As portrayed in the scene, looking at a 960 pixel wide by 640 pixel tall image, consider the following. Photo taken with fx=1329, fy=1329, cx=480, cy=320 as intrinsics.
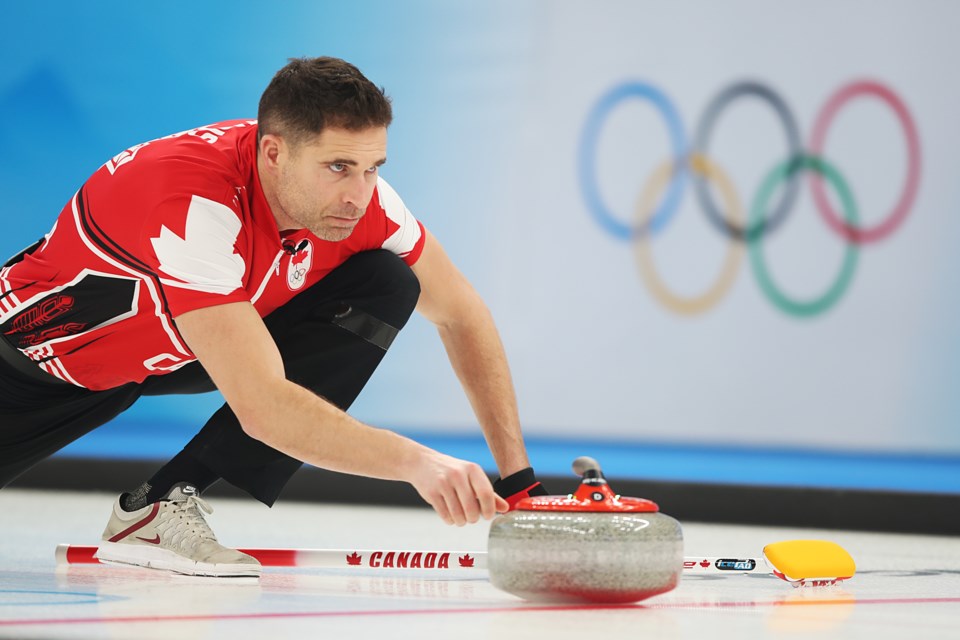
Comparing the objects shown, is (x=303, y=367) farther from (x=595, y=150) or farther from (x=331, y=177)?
(x=595, y=150)

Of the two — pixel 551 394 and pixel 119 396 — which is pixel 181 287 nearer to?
pixel 119 396

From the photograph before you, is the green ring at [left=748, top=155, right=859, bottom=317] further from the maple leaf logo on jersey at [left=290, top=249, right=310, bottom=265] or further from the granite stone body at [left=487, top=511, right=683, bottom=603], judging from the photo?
the granite stone body at [left=487, top=511, right=683, bottom=603]

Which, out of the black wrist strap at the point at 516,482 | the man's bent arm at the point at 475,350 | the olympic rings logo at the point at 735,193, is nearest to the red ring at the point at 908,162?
the olympic rings logo at the point at 735,193

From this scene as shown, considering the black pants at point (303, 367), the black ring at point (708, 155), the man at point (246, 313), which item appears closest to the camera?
the man at point (246, 313)

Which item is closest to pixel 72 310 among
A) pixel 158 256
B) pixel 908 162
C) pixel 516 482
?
pixel 158 256

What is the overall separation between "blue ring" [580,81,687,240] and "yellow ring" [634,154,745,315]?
0.03 meters

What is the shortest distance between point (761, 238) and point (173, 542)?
8.05 feet

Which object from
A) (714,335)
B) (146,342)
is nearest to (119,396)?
(146,342)

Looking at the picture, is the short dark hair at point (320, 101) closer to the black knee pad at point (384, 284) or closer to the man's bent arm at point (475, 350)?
the black knee pad at point (384, 284)

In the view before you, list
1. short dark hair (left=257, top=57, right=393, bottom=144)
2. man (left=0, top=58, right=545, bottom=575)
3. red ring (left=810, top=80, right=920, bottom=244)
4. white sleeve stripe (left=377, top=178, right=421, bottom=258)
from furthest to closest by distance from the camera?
red ring (left=810, top=80, right=920, bottom=244) < white sleeve stripe (left=377, top=178, right=421, bottom=258) < short dark hair (left=257, top=57, right=393, bottom=144) < man (left=0, top=58, right=545, bottom=575)

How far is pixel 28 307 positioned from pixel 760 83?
8.38ft

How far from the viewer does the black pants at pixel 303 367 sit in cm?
219

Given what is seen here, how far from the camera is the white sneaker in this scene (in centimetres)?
204

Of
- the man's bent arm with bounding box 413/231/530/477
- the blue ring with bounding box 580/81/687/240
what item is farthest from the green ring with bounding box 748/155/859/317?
the man's bent arm with bounding box 413/231/530/477
